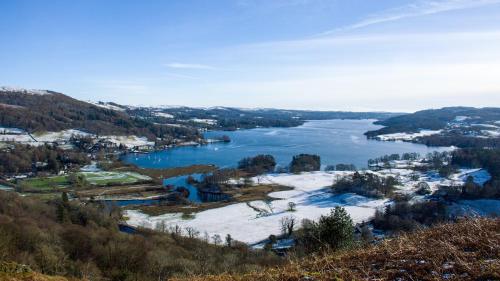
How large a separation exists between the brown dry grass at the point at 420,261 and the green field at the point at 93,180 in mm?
75219

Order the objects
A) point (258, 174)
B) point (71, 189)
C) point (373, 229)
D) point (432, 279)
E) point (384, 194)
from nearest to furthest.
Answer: point (432, 279), point (373, 229), point (384, 194), point (71, 189), point (258, 174)

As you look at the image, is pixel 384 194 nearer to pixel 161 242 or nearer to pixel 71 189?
pixel 161 242

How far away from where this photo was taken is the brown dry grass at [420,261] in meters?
3.99

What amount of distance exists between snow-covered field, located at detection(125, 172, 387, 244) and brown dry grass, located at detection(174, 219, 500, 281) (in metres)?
36.9

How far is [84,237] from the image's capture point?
2766 centimetres

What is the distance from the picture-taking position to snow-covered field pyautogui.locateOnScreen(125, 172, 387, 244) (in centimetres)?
4553

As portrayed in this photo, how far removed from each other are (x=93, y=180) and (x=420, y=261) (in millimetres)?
82005

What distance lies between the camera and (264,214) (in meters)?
52.9

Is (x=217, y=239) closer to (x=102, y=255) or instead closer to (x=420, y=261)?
(x=102, y=255)

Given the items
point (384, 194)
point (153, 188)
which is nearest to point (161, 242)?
point (153, 188)

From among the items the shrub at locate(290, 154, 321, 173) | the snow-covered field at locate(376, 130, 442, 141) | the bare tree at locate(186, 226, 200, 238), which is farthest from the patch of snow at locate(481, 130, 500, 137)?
the bare tree at locate(186, 226, 200, 238)

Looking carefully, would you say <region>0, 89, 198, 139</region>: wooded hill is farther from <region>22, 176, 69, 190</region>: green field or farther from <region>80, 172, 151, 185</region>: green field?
<region>80, 172, 151, 185</region>: green field

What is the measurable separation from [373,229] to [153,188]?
40.4 m

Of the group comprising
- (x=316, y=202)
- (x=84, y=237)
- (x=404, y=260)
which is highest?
(x=404, y=260)
